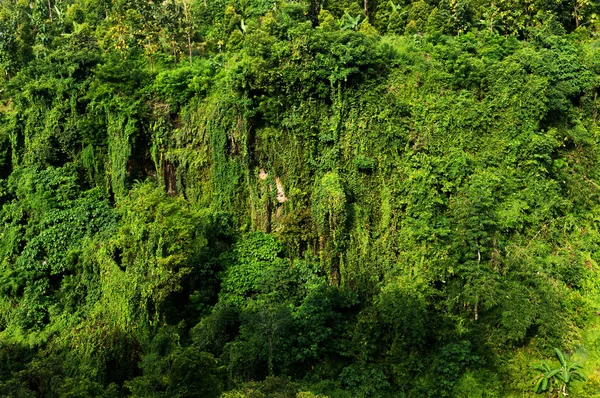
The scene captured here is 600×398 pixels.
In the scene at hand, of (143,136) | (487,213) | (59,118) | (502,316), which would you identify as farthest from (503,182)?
(59,118)

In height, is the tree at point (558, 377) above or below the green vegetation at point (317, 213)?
below

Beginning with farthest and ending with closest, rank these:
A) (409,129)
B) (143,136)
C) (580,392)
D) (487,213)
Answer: (143,136) < (409,129) < (487,213) < (580,392)

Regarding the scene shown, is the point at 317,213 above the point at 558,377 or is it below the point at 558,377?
above

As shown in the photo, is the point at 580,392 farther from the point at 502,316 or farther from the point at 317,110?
the point at 317,110

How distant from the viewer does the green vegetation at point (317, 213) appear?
11.7 m

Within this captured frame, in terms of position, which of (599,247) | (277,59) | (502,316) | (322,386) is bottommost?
(322,386)

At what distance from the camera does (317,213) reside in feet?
47.5

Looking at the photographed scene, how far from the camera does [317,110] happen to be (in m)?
15.2

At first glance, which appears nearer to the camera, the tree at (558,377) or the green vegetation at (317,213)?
the tree at (558,377)

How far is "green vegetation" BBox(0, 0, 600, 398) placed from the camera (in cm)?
1168

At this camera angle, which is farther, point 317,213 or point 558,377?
point 317,213

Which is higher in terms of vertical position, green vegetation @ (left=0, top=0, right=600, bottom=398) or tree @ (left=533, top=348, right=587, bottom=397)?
green vegetation @ (left=0, top=0, right=600, bottom=398)

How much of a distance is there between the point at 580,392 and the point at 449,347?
2.75m

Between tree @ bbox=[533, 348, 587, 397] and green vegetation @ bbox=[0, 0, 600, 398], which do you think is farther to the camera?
green vegetation @ bbox=[0, 0, 600, 398]
